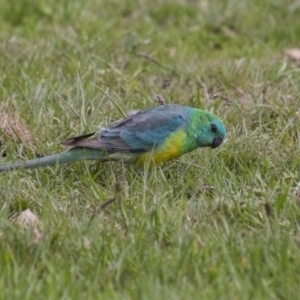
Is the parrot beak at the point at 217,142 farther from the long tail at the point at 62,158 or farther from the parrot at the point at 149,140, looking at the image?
the long tail at the point at 62,158

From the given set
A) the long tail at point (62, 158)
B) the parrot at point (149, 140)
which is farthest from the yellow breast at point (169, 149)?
the long tail at point (62, 158)

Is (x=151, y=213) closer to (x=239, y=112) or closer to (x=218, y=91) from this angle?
(x=239, y=112)

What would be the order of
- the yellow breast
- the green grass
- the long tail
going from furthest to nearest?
the yellow breast → the long tail → the green grass

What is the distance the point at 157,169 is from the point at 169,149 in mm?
126

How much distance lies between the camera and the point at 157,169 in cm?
473

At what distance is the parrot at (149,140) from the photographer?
471cm

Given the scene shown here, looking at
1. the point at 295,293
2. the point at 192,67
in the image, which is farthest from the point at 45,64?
the point at 295,293

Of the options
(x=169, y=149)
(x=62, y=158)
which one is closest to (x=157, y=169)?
(x=169, y=149)

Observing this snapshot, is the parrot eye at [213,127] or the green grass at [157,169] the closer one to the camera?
the green grass at [157,169]

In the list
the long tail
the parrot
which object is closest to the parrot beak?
the parrot

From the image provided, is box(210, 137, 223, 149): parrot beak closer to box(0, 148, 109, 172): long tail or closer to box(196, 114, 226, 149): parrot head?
box(196, 114, 226, 149): parrot head

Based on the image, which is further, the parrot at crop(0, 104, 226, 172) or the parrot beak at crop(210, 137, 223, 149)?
the parrot beak at crop(210, 137, 223, 149)

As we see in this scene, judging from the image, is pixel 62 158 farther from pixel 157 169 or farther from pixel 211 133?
pixel 211 133

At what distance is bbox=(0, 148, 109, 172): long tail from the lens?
4.61m
